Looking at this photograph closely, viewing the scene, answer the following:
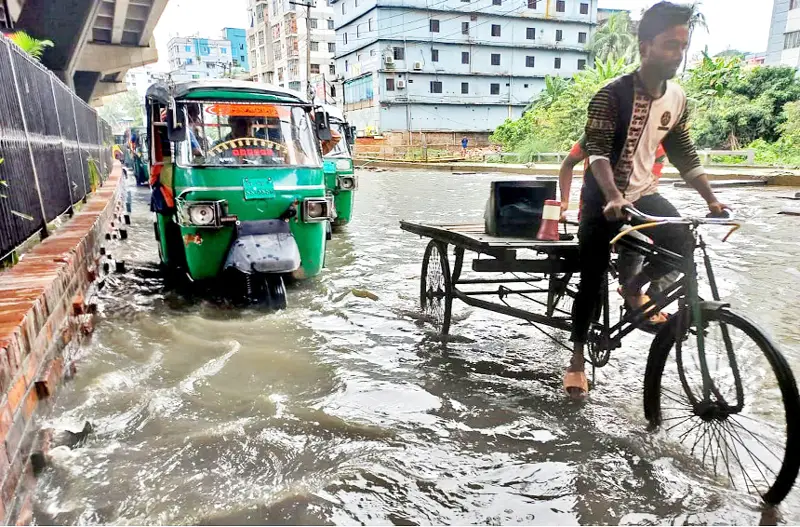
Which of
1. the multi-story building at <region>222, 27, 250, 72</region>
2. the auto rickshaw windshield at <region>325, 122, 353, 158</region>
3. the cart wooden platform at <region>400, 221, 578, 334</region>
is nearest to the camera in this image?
the cart wooden platform at <region>400, 221, 578, 334</region>

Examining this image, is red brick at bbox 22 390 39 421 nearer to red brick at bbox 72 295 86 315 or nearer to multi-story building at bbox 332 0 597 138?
red brick at bbox 72 295 86 315

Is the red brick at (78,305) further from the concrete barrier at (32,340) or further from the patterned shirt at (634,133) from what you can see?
the patterned shirt at (634,133)

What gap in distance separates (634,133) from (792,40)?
1844 inches

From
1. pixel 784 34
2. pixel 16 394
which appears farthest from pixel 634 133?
pixel 784 34

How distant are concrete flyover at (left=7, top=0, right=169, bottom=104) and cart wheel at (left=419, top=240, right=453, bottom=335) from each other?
1231 cm

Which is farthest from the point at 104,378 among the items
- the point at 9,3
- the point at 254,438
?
the point at 9,3

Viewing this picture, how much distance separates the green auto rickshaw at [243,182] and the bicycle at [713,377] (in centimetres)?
351

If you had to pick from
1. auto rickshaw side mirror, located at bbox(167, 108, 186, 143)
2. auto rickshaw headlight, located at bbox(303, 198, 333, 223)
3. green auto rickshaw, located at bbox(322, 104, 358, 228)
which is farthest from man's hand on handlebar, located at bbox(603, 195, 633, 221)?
green auto rickshaw, located at bbox(322, 104, 358, 228)

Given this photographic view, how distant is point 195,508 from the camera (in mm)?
2592

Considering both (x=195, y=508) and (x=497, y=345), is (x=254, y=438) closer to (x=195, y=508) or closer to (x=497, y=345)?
(x=195, y=508)

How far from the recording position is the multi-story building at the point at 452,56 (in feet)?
154

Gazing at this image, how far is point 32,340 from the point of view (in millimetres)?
Result: 3010

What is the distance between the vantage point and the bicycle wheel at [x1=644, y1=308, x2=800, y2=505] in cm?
243

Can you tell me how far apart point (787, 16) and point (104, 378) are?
49159mm
